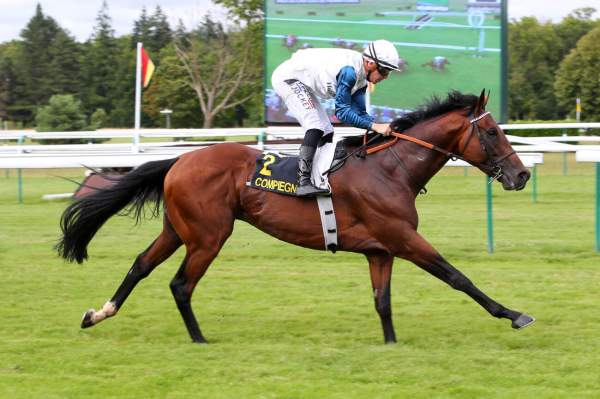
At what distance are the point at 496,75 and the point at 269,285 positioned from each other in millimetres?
12390

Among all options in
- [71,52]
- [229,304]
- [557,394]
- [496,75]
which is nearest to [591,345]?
[557,394]

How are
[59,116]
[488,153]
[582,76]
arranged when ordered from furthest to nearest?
[582,76]
[59,116]
[488,153]

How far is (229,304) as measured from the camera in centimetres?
673

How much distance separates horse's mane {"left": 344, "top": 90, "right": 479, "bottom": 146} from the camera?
217 inches

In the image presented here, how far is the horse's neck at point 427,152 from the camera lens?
546cm

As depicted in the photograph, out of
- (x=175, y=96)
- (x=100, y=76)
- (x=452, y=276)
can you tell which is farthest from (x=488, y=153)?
(x=100, y=76)

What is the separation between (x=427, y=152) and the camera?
5.48m

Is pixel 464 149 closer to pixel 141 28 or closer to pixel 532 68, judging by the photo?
pixel 532 68

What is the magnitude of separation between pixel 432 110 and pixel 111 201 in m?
2.22

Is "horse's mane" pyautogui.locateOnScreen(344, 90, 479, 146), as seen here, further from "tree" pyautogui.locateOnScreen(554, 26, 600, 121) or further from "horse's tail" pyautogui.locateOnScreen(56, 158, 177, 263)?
"tree" pyautogui.locateOnScreen(554, 26, 600, 121)

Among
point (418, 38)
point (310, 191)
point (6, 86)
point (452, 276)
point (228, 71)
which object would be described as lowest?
point (452, 276)

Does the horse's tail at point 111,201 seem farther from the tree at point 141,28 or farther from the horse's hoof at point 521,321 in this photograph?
the tree at point 141,28

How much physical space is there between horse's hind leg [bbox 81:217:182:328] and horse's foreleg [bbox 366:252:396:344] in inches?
51.1

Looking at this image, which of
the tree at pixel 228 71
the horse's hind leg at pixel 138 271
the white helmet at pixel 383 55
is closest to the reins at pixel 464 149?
the white helmet at pixel 383 55
